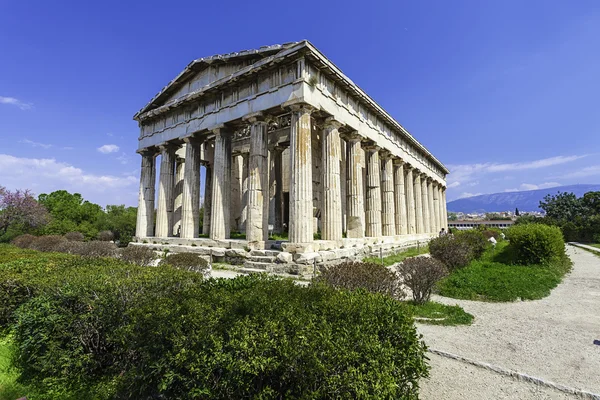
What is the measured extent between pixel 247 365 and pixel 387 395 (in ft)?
4.40

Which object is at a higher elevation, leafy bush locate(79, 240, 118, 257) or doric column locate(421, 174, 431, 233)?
doric column locate(421, 174, 431, 233)

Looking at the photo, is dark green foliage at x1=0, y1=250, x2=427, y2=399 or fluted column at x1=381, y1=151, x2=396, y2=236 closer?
dark green foliage at x1=0, y1=250, x2=427, y2=399

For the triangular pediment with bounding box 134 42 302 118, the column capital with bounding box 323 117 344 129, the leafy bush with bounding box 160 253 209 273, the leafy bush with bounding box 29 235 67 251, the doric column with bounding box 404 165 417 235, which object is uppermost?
the triangular pediment with bounding box 134 42 302 118

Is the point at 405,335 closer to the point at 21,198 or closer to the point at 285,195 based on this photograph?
the point at 285,195

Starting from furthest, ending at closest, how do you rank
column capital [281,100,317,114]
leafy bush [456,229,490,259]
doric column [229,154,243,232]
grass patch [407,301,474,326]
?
doric column [229,154,243,232] < leafy bush [456,229,490,259] < column capital [281,100,317,114] < grass patch [407,301,474,326]

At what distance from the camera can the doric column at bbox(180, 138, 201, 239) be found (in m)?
17.7

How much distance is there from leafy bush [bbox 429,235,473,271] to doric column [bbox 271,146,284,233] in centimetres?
1339

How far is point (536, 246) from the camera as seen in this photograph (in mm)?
14070

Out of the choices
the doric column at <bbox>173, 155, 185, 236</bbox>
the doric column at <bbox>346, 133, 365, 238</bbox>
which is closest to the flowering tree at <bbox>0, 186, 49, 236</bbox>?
the doric column at <bbox>173, 155, 185, 236</bbox>

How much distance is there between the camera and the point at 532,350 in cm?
527

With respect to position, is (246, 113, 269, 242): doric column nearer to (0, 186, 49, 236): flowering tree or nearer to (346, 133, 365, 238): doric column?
(346, 133, 365, 238): doric column

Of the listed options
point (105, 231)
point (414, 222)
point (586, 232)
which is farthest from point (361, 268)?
point (586, 232)

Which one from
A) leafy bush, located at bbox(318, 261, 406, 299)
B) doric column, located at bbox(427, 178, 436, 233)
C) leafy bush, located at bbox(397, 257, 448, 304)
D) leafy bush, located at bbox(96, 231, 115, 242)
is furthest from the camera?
doric column, located at bbox(427, 178, 436, 233)

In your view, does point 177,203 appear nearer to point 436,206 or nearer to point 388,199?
point 388,199
